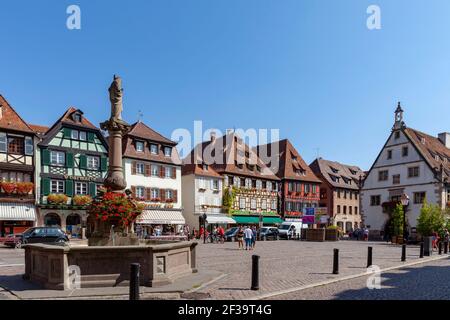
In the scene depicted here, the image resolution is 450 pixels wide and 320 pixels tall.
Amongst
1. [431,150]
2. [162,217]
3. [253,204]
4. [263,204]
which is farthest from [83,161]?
[431,150]

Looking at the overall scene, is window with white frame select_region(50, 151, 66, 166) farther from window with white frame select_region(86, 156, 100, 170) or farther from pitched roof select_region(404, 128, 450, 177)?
pitched roof select_region(404, 128, 450, 177)

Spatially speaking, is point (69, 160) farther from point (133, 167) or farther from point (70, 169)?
point (133, 167)

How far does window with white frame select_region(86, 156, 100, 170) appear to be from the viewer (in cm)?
4006

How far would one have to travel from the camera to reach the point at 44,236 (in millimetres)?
26422

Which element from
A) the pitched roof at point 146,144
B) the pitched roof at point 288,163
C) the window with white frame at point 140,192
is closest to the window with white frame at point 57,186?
the pitched roof at point 146,144

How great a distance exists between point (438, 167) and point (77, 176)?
36760mm

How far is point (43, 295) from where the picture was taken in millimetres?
9352

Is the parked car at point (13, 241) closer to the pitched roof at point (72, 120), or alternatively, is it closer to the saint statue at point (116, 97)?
the pitched roof at point (72, 120)

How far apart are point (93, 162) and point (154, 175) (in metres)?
6.78

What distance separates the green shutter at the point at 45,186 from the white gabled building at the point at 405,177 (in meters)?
35.3
